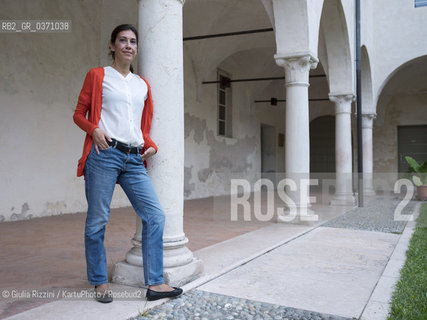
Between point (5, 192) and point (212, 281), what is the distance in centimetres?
459

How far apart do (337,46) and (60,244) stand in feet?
25.8

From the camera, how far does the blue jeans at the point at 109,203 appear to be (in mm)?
2652

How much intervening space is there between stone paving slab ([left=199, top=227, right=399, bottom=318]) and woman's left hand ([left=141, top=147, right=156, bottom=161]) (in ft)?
3.49

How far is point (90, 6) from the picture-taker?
812cm

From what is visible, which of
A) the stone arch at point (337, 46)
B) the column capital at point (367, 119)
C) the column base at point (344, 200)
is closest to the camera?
the stone arch at point (337, 46)

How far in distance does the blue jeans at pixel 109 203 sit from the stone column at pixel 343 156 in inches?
320

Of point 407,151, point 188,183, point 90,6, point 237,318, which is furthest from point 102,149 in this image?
point 407,151

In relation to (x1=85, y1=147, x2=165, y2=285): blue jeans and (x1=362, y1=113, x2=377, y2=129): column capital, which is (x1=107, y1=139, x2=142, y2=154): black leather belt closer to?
(x1=85, y1=147, x2=165, y2=285): blue jeans

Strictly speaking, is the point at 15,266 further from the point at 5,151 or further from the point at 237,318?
the point at 5,151

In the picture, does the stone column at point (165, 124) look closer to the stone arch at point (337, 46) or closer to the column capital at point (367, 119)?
the stone arch at point (337, 46)

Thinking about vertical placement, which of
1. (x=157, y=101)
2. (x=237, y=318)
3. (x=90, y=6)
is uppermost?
(x=90, y=6)

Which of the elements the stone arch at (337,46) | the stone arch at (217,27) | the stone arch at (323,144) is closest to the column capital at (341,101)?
the stone arch at (337,46)

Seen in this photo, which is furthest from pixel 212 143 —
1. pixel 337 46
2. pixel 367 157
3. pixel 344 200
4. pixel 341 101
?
pixel 367 157

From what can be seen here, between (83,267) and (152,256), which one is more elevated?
(152,256)
